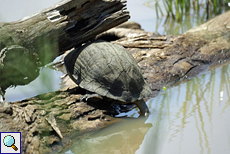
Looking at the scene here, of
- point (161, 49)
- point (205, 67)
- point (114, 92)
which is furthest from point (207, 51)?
point (114, 92)

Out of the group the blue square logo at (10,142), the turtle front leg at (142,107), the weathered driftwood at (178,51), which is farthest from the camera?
the weathered driftwood at (178,51)

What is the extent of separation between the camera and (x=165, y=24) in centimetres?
782

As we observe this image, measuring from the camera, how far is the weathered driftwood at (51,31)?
11.4 feet

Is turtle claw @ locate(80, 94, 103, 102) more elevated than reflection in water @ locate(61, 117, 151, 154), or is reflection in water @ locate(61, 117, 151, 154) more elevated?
turtle claw @ locate(80, 94, 103, 102)

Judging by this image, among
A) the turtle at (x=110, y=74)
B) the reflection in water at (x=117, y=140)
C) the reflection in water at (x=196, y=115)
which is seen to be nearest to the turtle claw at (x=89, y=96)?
the turtle at (x=110, y=74)

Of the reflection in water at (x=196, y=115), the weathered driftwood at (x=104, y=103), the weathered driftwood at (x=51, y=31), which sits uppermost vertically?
the weathered driftwood at (x=51, y=31)

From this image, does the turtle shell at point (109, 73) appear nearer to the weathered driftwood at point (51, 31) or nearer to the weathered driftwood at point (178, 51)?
the weathered driftwood at point (51, 31)

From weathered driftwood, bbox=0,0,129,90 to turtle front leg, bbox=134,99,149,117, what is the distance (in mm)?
965

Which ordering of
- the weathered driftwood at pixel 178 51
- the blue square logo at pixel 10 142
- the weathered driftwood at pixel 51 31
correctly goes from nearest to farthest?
the blue square logo at pixel 10 142 → the weathered driftwood at pixel 51 31 → the weathered driftwood at pixel 178 51

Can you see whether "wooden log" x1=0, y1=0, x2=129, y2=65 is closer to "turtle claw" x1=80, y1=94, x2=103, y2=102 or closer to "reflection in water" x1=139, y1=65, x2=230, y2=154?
"turtle claw" x1=80, y1=94, x2=103, y2=102

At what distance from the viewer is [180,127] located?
3418mm

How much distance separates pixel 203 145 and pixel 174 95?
1423 mm

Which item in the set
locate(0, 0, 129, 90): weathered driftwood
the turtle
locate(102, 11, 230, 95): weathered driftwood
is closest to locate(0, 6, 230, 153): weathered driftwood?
locate(102, 11, 230, 95): weathered driftwood

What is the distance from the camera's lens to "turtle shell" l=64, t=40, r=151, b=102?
356 cm
